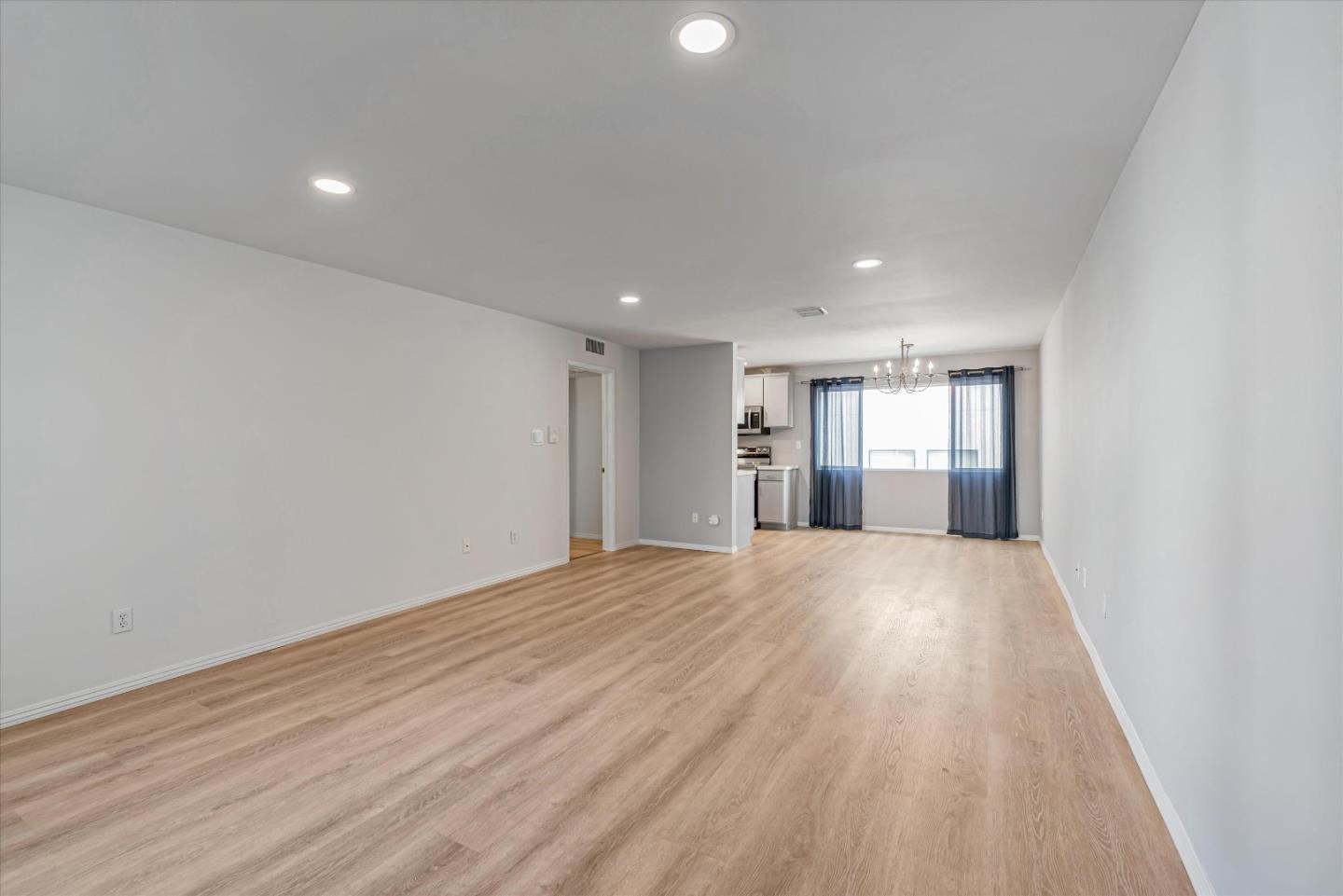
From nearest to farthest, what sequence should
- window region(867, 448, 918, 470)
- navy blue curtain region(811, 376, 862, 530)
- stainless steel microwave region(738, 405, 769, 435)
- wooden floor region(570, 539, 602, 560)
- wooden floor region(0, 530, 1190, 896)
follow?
wooden floor region(0, 530, 1190, 896) → wooden floor region(570, 539, 602, 560) → window region(867, 448, 918, 470) → navy blue curtain region(811, 376, 862, 530) → stainless steel microwave region(738, 405, 769, 435)

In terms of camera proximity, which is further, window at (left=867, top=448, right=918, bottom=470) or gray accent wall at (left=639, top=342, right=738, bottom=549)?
window at (left=867, top=448, right=918, bottom=470)

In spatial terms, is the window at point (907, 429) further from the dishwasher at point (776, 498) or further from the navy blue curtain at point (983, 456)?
the dishwasher at point (776, 498)

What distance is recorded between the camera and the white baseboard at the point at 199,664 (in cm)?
269

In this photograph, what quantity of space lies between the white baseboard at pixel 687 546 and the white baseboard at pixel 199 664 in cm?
270

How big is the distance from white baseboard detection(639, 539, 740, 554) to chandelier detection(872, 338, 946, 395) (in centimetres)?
312

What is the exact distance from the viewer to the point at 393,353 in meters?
4.31

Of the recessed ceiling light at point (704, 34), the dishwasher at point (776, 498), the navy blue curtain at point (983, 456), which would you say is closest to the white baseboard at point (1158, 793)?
the recessed ceiling light at point (704, 34)

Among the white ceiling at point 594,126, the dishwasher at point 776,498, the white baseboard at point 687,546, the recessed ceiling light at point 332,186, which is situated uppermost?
the recessed ceiling light at point 332,186

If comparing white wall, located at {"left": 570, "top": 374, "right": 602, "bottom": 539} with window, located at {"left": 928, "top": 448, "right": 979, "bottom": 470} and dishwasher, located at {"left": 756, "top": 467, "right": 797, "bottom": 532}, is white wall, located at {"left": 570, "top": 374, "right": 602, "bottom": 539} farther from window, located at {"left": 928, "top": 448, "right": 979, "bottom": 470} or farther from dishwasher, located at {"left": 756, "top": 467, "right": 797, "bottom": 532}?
window, located at {"left": 928, "top": 448, "right": 979, "bottom": 470}

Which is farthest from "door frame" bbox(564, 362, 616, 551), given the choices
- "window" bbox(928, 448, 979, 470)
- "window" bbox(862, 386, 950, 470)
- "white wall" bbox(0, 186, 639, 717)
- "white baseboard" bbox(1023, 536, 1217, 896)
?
"white baseboard" bbox(1023, 536, 1217, 896)

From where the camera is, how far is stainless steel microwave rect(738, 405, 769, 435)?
8.81 meters

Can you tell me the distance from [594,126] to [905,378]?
22.1ft

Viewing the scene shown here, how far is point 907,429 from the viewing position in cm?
825

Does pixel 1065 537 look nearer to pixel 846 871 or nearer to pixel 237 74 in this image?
pixel 846 871
